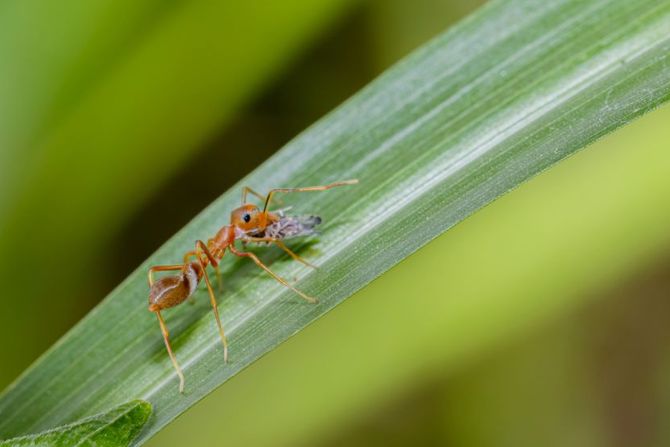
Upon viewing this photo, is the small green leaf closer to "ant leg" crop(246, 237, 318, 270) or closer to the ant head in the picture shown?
"ant leg" crop(246, 237, 318, 270)

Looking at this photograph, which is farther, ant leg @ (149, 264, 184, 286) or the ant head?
the ant head

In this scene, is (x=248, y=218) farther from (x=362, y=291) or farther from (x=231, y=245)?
(x=362, y=291)

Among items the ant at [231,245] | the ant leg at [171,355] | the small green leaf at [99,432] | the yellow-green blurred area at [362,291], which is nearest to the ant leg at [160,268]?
the ant at [231,245]

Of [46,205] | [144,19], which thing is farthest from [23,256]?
[144,19]

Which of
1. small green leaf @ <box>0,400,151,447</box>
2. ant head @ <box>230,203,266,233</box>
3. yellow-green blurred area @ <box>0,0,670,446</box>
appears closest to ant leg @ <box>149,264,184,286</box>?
ant head @ <box>230,203,266,233</box>

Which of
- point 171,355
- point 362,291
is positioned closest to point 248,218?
point 362,291

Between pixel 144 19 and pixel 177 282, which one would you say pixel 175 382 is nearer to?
pixel 177 282

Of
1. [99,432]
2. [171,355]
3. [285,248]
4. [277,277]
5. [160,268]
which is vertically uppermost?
[160,268]

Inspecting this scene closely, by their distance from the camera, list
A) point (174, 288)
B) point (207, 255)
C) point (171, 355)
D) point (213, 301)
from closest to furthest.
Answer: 1. point (171, 355)
2. point (213, 301)
3. point (174, 288)
4. point (207, 255)
